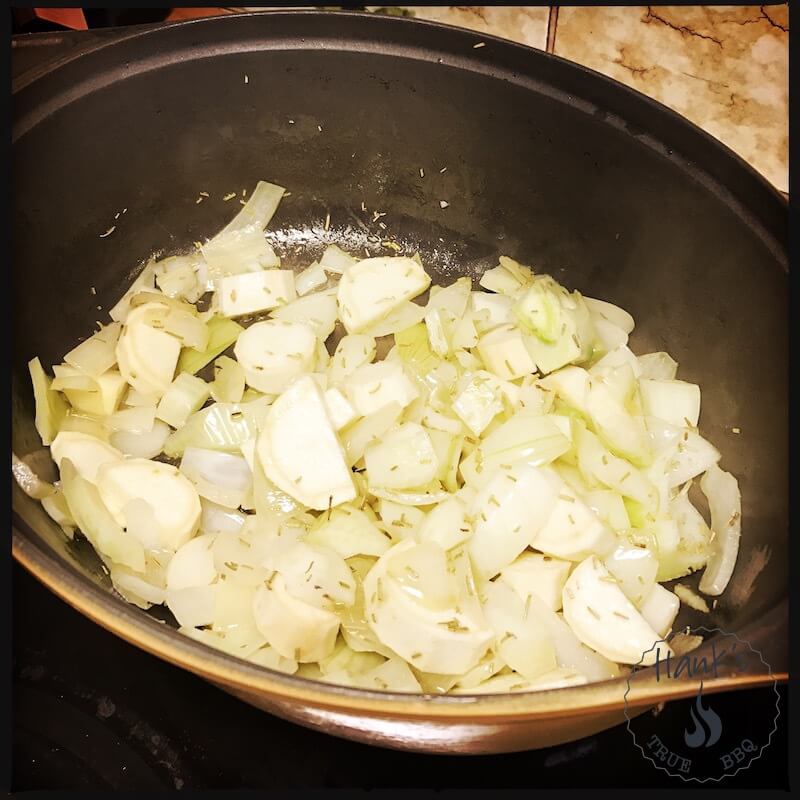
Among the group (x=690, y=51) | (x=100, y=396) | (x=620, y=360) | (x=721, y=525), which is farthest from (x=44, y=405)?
(x=690, y=51)

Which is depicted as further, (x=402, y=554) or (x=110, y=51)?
(x=110, y=51)

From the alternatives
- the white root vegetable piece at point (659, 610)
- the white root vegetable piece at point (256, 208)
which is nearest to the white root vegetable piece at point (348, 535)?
the white root vegetable piece at point (659, 610)

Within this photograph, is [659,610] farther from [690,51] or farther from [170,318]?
[690,51]

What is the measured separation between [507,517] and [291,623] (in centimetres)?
30

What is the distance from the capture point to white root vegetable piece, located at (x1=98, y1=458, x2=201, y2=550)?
956 millimetres

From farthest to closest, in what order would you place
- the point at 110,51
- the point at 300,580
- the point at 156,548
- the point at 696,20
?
the point at 696,20
the point at 110,51
the point at 156,548
the point at 300,580

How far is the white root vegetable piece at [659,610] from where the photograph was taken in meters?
0.96

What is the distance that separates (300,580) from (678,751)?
1.64 ft

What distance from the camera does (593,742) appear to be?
0.89m

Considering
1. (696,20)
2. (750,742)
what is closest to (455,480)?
(750,742)

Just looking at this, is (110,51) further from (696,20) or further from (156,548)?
(696,20)

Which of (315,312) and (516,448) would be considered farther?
(315,312)

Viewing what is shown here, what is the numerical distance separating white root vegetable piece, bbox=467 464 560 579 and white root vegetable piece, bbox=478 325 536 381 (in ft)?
0.75

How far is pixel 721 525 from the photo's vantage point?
1027 millimetres
